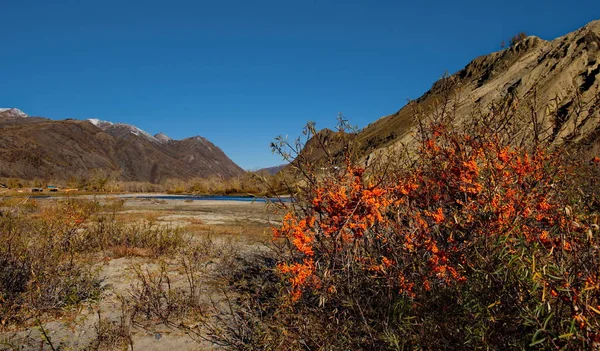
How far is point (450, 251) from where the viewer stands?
2871 millimetres

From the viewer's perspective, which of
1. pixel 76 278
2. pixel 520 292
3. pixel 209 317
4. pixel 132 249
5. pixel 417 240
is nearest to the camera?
pixel 520 292

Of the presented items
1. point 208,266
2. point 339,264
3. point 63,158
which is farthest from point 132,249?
point 63,158

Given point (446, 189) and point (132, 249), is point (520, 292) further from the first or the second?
point (132, 249)

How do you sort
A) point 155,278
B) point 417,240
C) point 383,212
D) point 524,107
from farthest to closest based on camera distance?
point 155,278, point 524,107, point 383,212, point 417,240

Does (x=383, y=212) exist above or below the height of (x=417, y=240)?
above

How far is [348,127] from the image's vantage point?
4359 mm

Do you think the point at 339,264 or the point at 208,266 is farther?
the point at 208,266

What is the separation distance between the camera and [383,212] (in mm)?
3725

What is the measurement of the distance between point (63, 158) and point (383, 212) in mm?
201352

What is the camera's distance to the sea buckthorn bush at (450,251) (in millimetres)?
1938

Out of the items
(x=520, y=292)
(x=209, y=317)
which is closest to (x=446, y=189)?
(x=520, y=292)

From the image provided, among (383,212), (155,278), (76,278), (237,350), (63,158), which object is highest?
(63,158)

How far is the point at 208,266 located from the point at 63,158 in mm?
195111

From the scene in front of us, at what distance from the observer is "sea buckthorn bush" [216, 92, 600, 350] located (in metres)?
Result: 1.94
